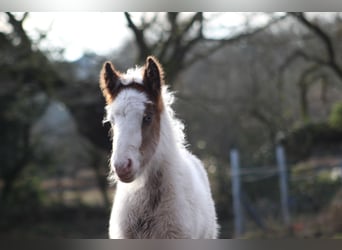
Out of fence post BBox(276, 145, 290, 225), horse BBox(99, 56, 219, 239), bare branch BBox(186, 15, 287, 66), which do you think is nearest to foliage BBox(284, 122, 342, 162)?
fence post BBox(276, 145, 290, 225)

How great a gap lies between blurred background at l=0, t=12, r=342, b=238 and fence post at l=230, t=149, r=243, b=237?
0.01 m

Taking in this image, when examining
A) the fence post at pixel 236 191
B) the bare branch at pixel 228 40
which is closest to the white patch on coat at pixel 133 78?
the bare branch at pixel 228 40

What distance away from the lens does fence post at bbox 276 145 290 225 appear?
20.6 feet

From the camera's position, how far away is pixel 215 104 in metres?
6.49

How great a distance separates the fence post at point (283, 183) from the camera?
627cm

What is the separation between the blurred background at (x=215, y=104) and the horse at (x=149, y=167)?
8.55ft

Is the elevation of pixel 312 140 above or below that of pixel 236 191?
above

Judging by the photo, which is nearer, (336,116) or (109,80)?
(109,80)

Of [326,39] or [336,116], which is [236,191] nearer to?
[336,116]

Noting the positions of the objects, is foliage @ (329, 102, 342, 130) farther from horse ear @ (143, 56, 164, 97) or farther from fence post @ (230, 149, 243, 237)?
horse ear @ (143, 56, 164, 97)

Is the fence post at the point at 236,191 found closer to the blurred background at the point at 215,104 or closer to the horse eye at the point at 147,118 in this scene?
the blurred background at the point at 215,104

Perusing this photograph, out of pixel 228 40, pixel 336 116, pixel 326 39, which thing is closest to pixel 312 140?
pixel 336 116

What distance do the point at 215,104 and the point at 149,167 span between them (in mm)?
3951

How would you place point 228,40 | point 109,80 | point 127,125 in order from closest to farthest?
point 127,125 → point 109,80 → point 228,40
